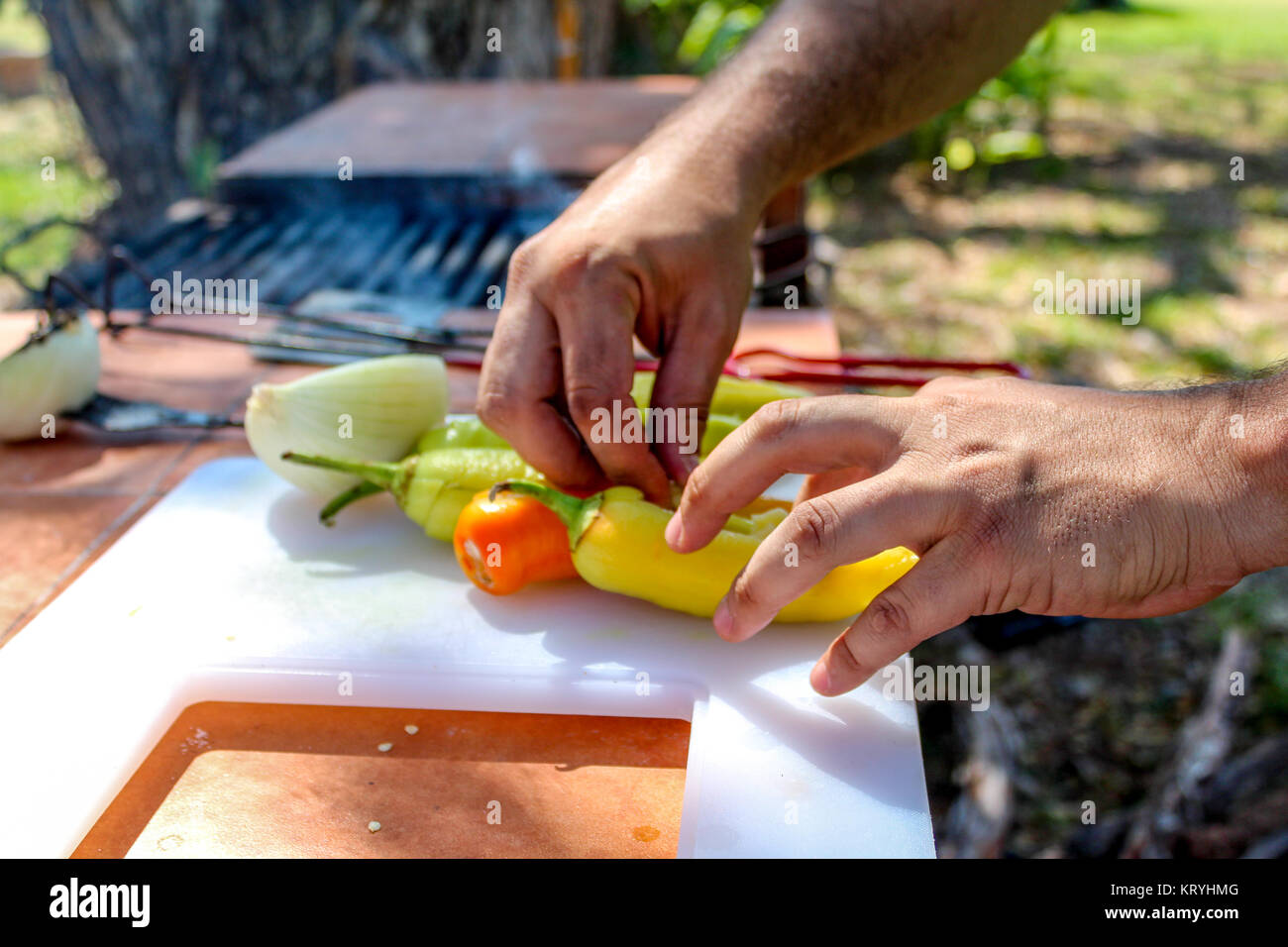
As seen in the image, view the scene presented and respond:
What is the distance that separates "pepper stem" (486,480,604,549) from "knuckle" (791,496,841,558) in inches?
13.5

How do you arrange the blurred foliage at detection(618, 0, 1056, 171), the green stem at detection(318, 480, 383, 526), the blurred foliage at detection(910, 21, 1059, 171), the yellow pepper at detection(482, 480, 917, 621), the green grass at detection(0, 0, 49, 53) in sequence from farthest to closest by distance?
the green grass at detection(0, 0, 49, 53) → the blurred foliage at detection(910, 21, 1059, 171) → the blurred foliage at detection(618, 0, 1056, 171) → the green stem at detection(318, 480, 383, 526) → the yellow pepper at detection(482, 480, 917, 621)

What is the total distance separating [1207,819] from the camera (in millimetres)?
2213

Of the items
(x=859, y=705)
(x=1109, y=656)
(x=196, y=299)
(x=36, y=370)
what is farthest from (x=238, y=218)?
(x=1109, y=656)

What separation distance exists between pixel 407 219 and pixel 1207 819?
8.59ft

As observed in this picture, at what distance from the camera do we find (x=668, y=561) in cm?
137

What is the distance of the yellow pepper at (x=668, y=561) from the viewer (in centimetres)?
136

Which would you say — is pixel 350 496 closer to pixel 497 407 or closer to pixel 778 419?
pixel 497 407

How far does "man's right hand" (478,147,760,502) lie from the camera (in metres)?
1.49

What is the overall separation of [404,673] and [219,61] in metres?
4.51

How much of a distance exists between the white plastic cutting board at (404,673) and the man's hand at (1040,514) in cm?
12

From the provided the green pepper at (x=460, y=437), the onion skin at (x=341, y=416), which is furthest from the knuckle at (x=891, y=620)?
the onion skin at (x=341, y=416)

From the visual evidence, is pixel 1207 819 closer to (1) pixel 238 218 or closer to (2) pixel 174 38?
(1) pixel 238 218

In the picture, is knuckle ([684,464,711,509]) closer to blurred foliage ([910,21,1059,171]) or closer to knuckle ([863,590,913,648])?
knuckle ([863,590,913,648])

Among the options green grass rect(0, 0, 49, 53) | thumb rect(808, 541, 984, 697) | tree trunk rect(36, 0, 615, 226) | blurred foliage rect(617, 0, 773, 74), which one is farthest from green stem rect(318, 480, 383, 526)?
green grass rect(0, 0, 49, 53)
